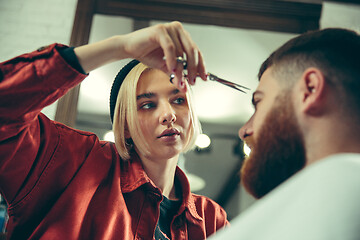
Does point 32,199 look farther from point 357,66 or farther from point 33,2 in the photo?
point 33,2

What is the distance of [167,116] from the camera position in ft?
4.10

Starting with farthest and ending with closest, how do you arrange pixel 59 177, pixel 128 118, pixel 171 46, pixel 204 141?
pixel 204 141 < pixel 128 118 < pixel 59 177 < pixel 171 46

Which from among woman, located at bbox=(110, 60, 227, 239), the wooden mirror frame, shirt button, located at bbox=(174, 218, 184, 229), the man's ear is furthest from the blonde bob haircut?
the wooden mirror frame

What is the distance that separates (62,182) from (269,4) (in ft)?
6.46

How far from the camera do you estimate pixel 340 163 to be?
1.69 ft

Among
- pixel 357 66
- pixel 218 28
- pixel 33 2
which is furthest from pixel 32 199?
pixel 218 28

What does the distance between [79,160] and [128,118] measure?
27 cm

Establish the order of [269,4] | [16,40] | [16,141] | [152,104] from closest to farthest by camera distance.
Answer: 1. [16,141]
2. [152,104]
3. [16,40]
4. [269,4]

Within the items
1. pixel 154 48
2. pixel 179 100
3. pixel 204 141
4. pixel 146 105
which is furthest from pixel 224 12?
pixel 204 141

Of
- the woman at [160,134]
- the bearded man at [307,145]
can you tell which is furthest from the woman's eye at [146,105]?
the bearded man at [307,145]

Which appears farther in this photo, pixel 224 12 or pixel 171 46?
pixel 224 12

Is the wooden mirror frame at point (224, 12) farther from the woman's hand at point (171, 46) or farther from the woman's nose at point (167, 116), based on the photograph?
the woman's hand at point (171, 46)

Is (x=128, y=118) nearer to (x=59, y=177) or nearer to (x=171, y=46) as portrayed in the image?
(x=59, y=177)

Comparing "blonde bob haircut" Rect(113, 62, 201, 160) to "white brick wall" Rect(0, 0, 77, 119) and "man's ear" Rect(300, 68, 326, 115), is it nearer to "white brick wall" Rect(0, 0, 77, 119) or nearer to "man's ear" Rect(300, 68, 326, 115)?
"man's ear" Rect(300, 68, 326, 115)
